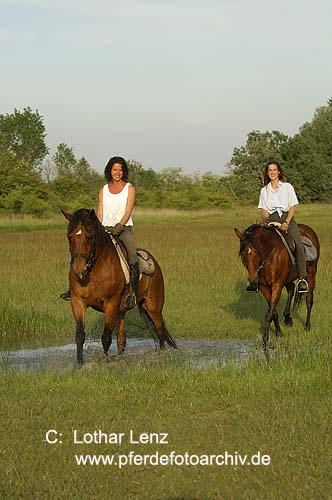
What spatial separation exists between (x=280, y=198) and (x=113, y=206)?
10.2 feet

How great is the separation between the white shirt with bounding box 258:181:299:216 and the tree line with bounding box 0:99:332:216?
131 feet

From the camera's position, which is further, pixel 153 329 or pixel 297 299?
pixel 297 299

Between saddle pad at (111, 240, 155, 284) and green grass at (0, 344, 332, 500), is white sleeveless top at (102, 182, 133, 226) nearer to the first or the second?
saddle pad at (111, 240, 155, 284)

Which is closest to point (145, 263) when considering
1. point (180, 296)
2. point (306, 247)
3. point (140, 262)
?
point (140, 262)

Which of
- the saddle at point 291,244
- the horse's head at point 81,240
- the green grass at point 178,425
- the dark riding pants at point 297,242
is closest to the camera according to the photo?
the green grass at point 178,425

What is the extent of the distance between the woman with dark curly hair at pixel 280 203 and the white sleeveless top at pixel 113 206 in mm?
2816

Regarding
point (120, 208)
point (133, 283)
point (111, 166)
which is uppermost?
point (111, 166)

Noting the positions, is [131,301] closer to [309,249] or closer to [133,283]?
[133,283]

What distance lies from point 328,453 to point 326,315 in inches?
312

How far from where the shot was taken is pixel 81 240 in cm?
886

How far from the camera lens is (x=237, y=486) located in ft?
16.7

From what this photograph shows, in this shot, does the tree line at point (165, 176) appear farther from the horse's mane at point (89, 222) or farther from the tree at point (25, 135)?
the horse's mane at point (89, 222)

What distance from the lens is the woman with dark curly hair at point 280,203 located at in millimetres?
11992

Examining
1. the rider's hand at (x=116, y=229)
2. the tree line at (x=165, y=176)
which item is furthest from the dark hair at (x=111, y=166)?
the tree line at (x=165, y=176)
